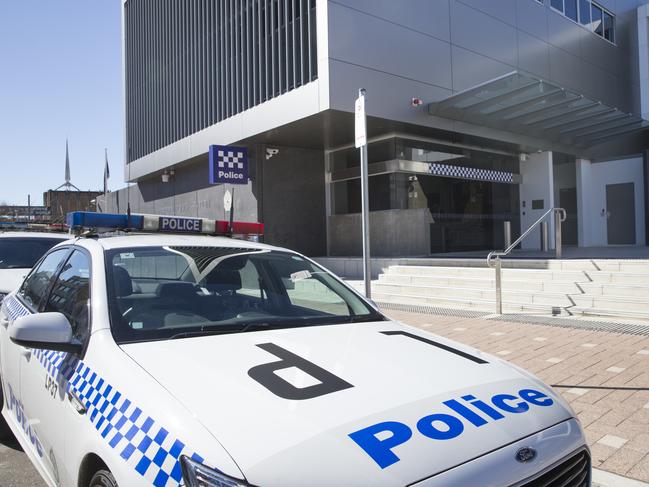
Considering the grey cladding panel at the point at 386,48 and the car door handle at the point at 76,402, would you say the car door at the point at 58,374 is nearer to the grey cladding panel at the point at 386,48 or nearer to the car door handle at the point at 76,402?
the car door handle at the point at 76,402

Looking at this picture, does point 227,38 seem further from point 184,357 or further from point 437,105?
point 184,357

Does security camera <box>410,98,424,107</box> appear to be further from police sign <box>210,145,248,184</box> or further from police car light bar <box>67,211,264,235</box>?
police car light bar <box>67,211,264,235</box>

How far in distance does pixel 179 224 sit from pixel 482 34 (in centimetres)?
1282

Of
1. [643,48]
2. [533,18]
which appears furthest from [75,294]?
[643,48]

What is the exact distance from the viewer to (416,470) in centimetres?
142

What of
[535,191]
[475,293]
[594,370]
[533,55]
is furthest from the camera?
[535,191]

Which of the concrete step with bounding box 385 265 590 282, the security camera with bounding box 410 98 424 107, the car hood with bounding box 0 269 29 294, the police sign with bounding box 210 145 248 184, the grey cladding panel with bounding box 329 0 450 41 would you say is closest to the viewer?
the car hood with bounding box 0 269 29 294

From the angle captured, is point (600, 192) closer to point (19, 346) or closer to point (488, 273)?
point (488, 273)

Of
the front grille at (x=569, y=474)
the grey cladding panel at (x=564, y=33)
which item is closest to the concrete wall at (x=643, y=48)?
the grey cladding panel at (x=564, y=33)

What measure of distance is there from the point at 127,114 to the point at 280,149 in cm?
1091

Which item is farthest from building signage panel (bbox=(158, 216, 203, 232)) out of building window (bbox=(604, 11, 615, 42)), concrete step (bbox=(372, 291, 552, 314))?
building window (bbox=(604, 11, 615, 42))

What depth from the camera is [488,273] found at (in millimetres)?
9562

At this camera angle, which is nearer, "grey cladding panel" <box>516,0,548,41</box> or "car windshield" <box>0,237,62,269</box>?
"car windshield" <box>0,237,62,269</box>

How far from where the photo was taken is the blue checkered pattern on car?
147cm
